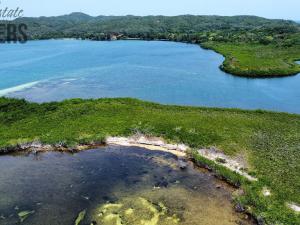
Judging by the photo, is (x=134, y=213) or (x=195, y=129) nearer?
(x=134, y=213)

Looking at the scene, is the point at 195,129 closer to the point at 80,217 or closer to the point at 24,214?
the point at 80,217

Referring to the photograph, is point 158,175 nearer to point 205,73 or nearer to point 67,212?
point 67,212

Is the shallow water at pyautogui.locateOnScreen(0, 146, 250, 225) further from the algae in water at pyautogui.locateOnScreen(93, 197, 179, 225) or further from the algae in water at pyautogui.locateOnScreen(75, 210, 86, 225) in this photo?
the algae in water at pyautogui.locateOnScreen(75, 210, 86, 225)

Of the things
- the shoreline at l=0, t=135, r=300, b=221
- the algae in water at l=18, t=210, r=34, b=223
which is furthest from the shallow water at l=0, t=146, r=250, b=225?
the shoreline at l=0, t=135, r=300, b=221

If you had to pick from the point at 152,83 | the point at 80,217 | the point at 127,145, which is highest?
the point at 152,83

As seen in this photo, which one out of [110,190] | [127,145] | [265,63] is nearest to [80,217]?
[110,190]

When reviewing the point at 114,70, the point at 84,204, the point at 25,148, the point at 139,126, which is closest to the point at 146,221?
the point at 84,204
